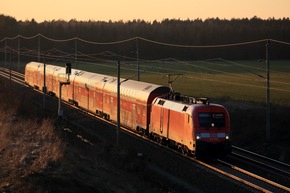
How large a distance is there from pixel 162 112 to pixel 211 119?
492 centimetres

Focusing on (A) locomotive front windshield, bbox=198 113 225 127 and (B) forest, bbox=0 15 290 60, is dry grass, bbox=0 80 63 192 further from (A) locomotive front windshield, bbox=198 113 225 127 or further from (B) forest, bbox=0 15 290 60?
(B) forest, bbox=0 15 290 60

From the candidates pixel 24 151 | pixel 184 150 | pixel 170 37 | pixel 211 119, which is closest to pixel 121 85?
pixel 184 150

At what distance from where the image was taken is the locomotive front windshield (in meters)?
28.4

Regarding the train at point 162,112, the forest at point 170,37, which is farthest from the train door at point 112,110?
the forest at point 170,37

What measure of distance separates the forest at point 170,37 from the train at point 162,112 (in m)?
83.2

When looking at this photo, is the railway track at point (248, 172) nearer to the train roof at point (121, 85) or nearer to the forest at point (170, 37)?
the train roof at point (121, 85)

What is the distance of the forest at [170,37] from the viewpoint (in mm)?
143250

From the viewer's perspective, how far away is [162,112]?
33031 millimetres

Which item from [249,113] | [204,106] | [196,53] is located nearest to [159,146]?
[204,106]

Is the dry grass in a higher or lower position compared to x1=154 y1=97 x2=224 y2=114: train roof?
lower

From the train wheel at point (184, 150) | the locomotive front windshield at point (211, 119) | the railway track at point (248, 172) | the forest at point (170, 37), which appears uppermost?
the forest at point (170, 37)

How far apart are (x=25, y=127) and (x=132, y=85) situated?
29.2 ft

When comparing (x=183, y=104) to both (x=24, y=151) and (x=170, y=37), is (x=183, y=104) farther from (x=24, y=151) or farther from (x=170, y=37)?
(x=170, y=37)

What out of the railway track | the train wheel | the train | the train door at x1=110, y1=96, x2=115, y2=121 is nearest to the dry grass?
the train
